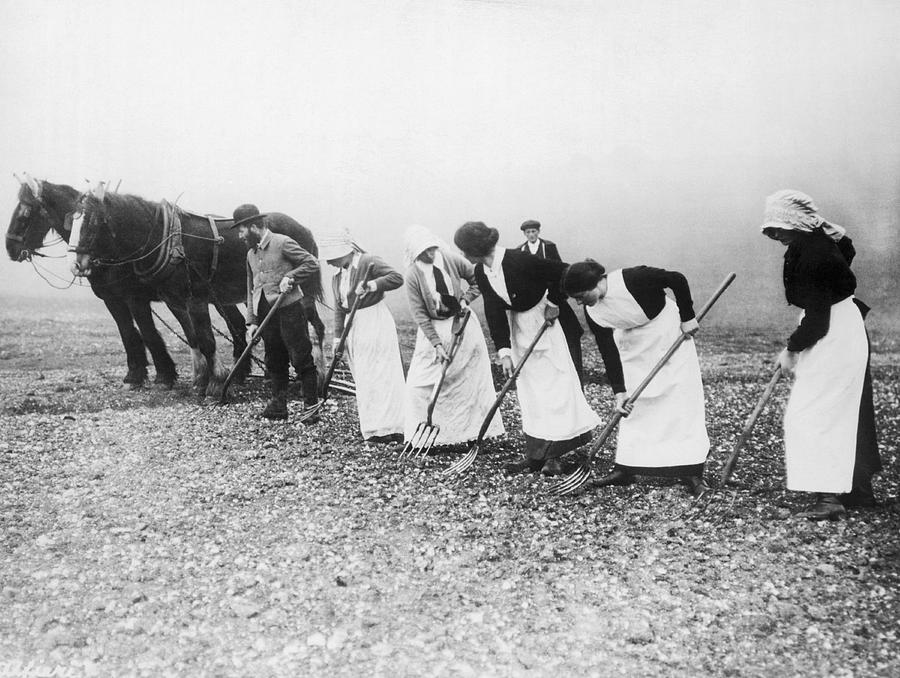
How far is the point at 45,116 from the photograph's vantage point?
4.65 m

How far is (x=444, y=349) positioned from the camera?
15.1 ft

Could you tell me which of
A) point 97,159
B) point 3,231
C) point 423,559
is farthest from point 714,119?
point 3,231

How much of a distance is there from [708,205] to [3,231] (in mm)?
4987

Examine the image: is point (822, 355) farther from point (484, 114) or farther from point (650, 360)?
point (484, 114)

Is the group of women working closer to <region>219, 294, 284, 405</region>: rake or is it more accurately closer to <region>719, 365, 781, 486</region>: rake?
<region>719, 365, 781, 486</region>: rake

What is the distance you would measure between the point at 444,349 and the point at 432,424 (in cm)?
50

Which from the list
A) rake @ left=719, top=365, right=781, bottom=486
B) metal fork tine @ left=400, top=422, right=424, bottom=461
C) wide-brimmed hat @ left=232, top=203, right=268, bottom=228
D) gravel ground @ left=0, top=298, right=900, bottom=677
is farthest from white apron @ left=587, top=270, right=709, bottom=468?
wide-brimmed hat @ left=232, top=203, right=268, bottom=228

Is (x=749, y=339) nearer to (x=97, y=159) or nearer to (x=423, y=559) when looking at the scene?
(x=423, y=559)

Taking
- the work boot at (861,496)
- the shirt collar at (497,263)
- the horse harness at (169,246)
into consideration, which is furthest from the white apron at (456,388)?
the horse harness at (169,246)

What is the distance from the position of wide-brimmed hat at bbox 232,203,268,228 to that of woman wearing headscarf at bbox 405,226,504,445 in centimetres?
125

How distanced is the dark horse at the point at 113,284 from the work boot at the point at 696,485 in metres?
4.19

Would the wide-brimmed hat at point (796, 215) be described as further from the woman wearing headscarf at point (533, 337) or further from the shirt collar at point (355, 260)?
the shirt collar at point (355, 260)

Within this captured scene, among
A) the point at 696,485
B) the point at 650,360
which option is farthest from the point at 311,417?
the point at 696,485

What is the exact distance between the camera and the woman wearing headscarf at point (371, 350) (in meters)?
5.03
